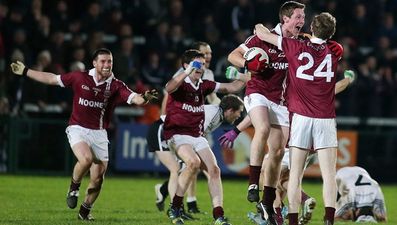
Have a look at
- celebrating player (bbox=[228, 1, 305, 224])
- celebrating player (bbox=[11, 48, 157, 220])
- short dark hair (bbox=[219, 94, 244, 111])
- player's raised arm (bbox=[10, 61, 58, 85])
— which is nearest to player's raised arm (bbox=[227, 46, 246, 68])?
celebrating player (bbox=[228, 1, 305, 224])

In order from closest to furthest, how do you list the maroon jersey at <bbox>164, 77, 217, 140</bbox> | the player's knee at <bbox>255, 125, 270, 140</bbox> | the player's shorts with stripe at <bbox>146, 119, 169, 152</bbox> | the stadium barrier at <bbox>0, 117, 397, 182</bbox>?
the player's knee at <bbox>255, 125, 270, 140</bbox>, the maroon jersey at <bbox>164, 77, 217, 140</bbox>, the player's shorts with stripe at <bbox>146, 119, 169, 152</bbox>, the stadium barrier at <bbox>0, 117, 397, 182</bbox>

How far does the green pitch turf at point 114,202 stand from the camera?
1329cm

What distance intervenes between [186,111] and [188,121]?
131 mm

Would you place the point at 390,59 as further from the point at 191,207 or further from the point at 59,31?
the point at 191,207

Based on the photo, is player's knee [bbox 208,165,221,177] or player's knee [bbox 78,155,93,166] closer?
player's knee [bbox 208,165,221,177]

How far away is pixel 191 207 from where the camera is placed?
15047 millimetres

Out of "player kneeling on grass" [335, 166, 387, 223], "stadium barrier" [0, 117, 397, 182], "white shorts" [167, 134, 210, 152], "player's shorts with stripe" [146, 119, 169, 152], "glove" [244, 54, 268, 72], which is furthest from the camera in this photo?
"stadium barrier" [0, 117, 397, 182]

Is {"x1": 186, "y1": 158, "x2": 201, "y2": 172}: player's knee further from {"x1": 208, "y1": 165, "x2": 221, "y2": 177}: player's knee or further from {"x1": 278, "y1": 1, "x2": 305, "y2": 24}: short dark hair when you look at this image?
{"x1": 278, "y1": 1, "x2": 305, "y2": 24}: short dark hair

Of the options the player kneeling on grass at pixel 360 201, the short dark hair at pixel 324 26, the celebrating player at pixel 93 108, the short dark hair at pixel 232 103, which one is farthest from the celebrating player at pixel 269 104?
the player kneeling on grass at pixel 360 201

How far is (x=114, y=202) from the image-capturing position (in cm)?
1606

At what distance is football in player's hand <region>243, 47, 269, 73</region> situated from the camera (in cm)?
1210

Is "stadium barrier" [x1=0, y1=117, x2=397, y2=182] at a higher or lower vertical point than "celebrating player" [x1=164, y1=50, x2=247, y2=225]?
lower

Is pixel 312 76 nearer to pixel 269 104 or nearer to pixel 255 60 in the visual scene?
pixel 255 60

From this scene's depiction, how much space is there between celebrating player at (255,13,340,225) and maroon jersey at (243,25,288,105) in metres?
1.16
